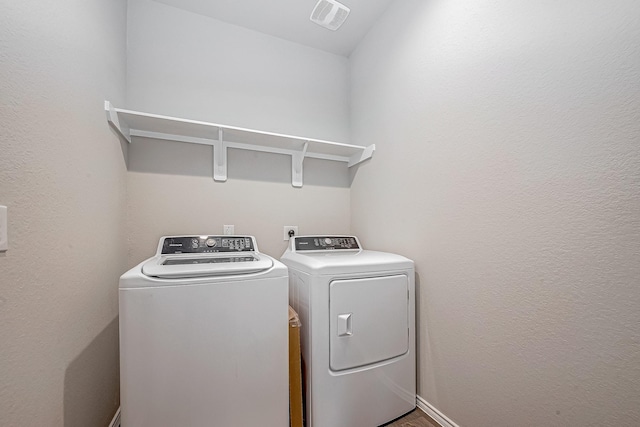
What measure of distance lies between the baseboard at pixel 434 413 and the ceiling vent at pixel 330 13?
252cm

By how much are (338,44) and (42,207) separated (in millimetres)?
2381

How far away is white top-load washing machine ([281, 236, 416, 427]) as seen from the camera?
1.29 meters

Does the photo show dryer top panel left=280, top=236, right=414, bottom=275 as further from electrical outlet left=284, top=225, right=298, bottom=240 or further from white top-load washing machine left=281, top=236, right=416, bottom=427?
electrical outlet left=284, top=225, right=298, bottom=240

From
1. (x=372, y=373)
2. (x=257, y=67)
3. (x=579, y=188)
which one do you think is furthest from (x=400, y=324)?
(x=257, y=67)

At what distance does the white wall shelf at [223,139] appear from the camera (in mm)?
1570

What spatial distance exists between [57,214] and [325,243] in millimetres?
1485

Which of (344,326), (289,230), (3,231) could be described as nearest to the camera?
(3,231)

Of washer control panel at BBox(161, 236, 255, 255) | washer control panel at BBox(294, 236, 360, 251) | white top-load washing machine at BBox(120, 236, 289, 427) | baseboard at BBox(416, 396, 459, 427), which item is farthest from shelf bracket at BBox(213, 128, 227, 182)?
baseboard at BBox(416, 396, 459, 427)

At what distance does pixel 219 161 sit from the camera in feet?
6.27

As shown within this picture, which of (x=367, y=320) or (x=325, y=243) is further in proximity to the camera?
(x=325, y=243)

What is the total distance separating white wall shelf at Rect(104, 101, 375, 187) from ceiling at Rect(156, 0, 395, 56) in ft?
3.09

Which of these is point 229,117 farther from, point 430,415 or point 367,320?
point 430,415

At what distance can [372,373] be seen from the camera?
1.38 meters

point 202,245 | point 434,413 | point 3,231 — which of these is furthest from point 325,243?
point 3,231
